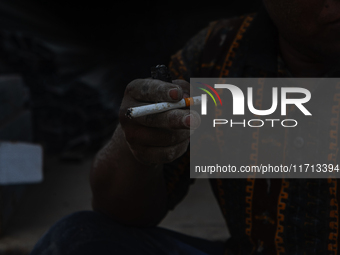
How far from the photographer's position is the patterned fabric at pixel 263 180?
89 centimetres

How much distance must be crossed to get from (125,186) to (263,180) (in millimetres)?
385

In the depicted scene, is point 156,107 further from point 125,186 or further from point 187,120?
point 125,186

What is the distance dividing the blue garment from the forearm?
36 millimetres

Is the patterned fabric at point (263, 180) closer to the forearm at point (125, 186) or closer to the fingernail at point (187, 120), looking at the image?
Answer: the forearm at point (125, 186)

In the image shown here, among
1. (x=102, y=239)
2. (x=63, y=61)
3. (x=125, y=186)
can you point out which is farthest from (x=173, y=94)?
(x=63, y=61)

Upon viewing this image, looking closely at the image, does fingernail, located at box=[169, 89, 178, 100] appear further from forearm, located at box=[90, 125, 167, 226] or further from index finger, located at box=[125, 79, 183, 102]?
forearm, located at box=[90, 125, 167, 226]

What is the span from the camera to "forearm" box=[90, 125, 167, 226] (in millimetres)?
876

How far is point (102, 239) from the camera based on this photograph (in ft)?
3.09

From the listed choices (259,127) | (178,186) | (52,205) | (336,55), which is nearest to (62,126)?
(52,205)

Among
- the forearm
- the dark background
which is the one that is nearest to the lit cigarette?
the forearm

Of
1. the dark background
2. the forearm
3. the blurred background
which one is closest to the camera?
the forearm

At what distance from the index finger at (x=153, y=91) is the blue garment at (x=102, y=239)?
484mm

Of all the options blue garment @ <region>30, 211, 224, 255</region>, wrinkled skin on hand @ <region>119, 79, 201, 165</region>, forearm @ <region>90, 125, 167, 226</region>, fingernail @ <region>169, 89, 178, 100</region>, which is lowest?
blue garment @ <region>30, 211, 224, 255</region>

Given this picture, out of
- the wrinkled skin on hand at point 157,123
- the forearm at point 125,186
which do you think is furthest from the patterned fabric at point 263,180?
the wrinkled skin on hand at point 157,123
